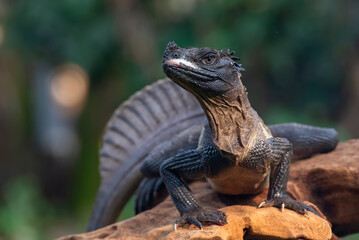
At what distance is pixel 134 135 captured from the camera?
5.20 meters

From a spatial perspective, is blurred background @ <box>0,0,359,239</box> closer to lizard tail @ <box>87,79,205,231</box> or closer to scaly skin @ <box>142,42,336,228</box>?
lizard tail @ <box>87,79,205,231</box>

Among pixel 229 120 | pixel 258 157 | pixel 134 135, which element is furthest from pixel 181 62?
pixel 134 135

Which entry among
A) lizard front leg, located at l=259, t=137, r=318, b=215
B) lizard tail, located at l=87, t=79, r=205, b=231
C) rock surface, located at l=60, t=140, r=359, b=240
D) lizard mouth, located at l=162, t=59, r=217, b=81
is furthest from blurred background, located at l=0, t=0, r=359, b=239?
lizard mouth, located at l=162, t=59, r=217, b=81

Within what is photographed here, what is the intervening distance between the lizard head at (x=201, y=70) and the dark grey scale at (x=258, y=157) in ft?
1.30

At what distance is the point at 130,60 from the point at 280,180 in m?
6.44

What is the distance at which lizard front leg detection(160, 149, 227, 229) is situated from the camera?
11.3ft

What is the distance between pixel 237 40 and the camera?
8.45 meters

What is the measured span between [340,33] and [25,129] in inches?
274

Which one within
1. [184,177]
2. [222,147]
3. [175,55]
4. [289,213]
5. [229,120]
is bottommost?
[289,213]

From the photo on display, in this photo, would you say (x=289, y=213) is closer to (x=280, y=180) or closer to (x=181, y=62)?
(x=280, y=180)

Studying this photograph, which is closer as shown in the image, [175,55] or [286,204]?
[175,55]

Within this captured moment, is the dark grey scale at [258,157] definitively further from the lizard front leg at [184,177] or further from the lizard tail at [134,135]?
the lizard tail at [134,135]

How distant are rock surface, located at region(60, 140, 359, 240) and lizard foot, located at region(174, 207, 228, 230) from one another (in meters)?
0.04

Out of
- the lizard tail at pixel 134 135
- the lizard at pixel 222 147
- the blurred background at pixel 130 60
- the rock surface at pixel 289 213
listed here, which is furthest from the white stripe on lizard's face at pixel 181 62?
the blurred background at pixel 130 60
